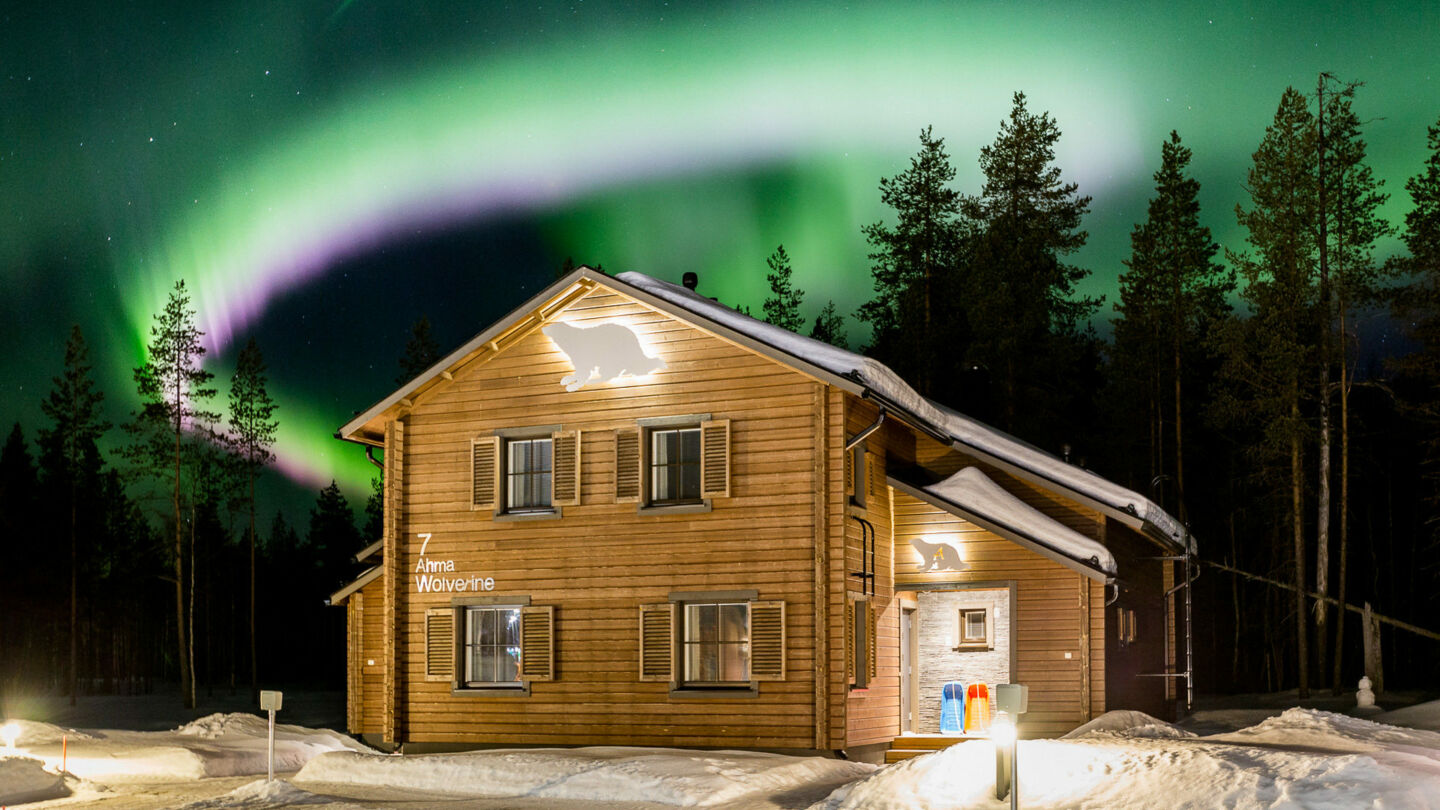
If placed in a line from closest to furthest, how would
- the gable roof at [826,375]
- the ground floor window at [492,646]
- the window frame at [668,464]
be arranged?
the gable roof at [826,375]
the window frame at [668,464]
the ground floor window at [492,646]

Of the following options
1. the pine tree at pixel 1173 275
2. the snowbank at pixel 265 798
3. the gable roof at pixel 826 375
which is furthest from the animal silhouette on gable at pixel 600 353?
the pine tree at pixel 1173 275

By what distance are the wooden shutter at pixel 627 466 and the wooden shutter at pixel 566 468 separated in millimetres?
661

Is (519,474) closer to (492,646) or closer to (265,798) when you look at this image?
(492,646)

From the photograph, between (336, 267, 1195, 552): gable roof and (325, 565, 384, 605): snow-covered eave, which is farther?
(325, 565, 384, 605): snow-covered eave

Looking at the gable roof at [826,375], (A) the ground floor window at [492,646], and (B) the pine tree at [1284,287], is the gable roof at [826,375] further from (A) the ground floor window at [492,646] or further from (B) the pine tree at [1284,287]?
(B) the pine tree at [1284,287]

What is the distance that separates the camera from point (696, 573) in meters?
19.6

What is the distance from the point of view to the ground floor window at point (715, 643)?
19.4m

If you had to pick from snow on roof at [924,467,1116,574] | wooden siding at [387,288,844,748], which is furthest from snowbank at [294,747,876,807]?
snow on roof at [924,467,1116,574]

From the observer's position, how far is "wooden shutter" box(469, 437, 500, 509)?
21.1 m

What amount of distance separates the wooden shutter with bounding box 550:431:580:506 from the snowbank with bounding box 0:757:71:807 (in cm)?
782

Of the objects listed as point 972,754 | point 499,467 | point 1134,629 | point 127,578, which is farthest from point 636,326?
point 127,578

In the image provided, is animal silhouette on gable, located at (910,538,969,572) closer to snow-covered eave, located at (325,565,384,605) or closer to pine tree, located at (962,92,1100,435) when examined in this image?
snow-covered eave, located at (325,565,384,605)

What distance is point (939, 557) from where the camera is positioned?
21797 mm

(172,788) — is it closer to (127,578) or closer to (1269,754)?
(1269,754)
